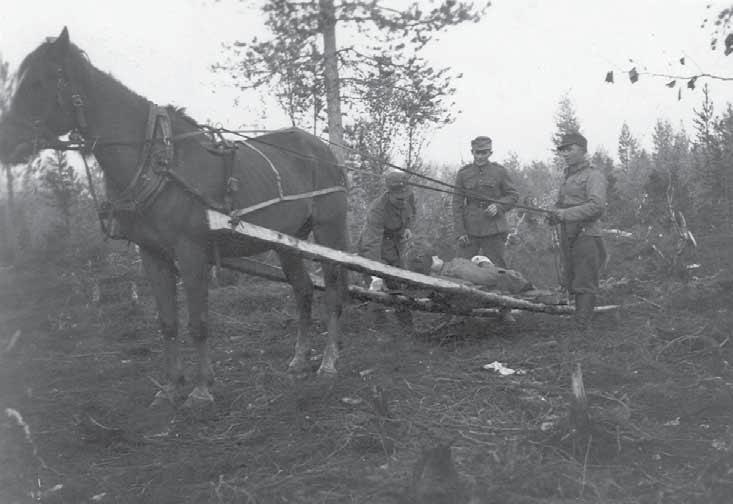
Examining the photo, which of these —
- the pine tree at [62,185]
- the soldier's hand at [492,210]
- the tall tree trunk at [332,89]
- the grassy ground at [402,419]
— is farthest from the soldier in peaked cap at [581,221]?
the pine tree at [62,185]

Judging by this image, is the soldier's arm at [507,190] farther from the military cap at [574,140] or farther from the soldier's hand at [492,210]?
the military cap at [574,140]

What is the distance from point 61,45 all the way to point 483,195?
456 centimetres

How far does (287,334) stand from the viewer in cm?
740

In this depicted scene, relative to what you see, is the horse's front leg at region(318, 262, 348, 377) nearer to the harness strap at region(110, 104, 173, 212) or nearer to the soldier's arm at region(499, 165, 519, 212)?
the harness strap at region(110, 104, 173, 212)

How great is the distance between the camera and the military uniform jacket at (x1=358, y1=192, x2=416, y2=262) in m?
6.96

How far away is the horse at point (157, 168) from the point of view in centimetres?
455

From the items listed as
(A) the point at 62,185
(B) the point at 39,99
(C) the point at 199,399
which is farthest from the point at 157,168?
(A) the point at 62,185

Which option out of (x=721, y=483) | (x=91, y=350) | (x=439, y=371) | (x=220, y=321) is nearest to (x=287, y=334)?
(x=220, y=321)

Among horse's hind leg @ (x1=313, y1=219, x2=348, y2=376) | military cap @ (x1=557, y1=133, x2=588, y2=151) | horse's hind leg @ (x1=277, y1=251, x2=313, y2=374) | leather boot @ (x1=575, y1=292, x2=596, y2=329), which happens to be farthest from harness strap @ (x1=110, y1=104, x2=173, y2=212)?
leather boot @ (x1=575, y1=292, x2=596, y2=329)

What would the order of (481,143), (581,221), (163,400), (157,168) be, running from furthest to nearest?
(481,143) < (581,221) < (163,400) < (157,168)

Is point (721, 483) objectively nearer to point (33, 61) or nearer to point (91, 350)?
point (33, 61)

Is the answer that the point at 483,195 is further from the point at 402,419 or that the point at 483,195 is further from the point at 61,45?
the point at 61,45

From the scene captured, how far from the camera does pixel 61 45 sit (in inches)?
179

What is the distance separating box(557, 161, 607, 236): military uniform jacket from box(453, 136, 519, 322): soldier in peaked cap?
2.44 ft
